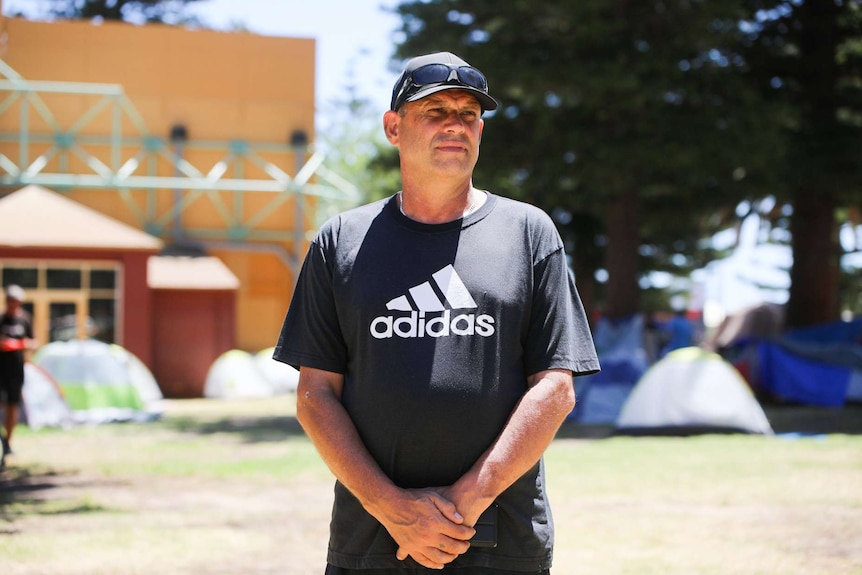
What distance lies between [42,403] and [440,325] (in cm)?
1643

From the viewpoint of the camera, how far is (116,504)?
10359mm

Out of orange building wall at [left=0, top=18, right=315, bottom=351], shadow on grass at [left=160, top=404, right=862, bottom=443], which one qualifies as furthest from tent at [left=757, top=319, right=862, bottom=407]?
orange building wall at [left=0, top=18, right=315, bottom=351]

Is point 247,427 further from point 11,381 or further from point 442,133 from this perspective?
point 442,133

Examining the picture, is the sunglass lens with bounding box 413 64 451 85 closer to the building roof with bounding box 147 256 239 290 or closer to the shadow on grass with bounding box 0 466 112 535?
the shadow on grass with bounding box 0 466 112 535

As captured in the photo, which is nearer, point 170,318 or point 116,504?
point 116,504

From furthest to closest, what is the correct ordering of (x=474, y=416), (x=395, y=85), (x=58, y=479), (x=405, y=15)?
(x=405, y=15)
(x=58, y=479)
(x=395, y=85)
(x=474, y=416)

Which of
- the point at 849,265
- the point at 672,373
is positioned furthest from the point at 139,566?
the point at 849,265

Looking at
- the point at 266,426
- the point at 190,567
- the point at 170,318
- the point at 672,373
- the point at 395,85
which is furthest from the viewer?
the point at 170,318

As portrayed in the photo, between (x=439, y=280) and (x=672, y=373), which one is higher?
(x=439, y=280)

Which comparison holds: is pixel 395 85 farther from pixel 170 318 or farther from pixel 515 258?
pixel 170 318

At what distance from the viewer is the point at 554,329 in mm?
2953

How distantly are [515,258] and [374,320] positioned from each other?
0.39 m

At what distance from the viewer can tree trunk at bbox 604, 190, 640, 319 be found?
21.8 meters

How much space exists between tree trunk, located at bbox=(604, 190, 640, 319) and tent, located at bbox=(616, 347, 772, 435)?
5.80 metres
